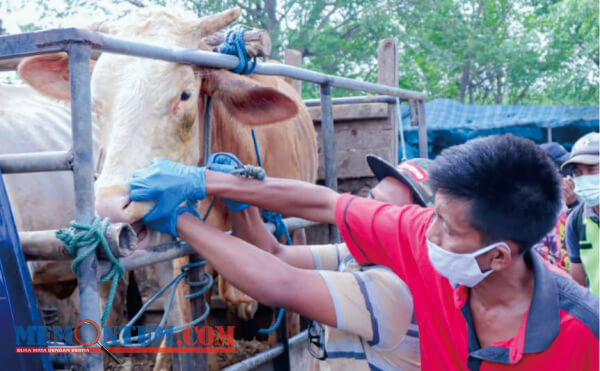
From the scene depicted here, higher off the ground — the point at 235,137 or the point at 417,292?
the point at 235,137

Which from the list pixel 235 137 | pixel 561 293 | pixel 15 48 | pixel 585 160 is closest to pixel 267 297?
pixel 561 293

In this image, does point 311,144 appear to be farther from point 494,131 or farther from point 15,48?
point 494,131

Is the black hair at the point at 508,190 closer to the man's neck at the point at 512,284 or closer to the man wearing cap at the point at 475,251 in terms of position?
the man wearing cap at the point at 475,251

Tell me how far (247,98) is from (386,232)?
3.21 feet

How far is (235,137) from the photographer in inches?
123

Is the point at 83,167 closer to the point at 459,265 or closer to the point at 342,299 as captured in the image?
the point at 342,299

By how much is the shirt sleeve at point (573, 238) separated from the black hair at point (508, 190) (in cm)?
223

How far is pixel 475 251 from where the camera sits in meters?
1.87

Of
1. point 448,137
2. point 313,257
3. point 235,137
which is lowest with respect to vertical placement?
point 448,137

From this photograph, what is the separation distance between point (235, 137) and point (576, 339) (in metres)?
1.88

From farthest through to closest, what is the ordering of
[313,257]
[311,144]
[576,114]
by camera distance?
[576,114] → [311,144] → [313,257]

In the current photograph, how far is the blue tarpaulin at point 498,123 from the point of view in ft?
34.1

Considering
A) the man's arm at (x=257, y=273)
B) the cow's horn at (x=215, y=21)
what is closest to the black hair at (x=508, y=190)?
the man's arm at (x=257, y=273)

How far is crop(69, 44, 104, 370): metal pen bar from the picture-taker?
159cm
